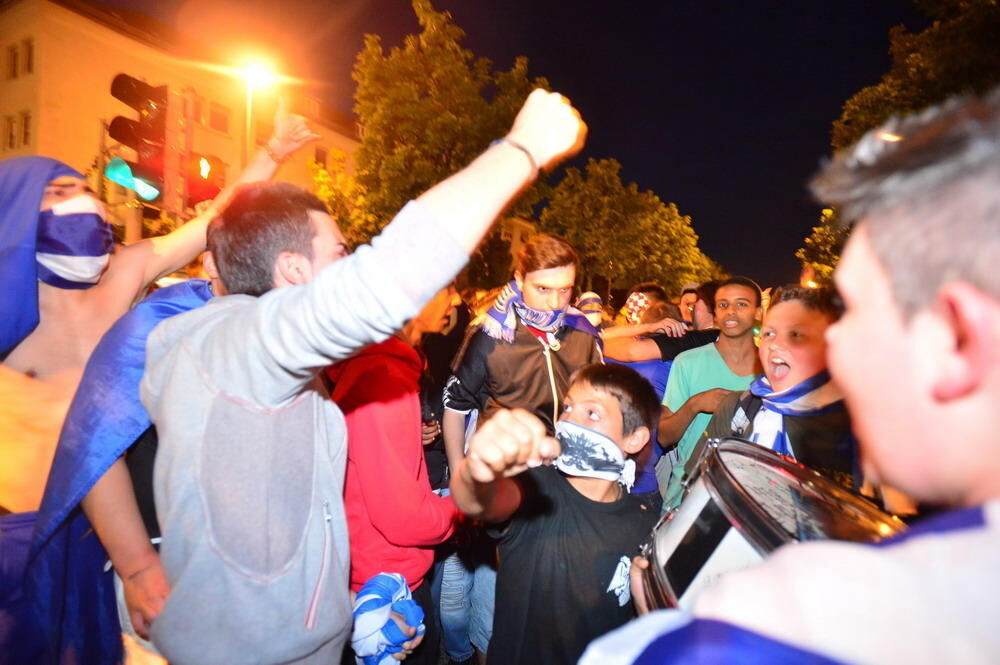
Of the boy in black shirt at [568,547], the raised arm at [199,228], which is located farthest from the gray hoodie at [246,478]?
the raised arm at [199,228]

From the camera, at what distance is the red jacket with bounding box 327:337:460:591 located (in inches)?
85.8

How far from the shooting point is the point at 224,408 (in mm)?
1406

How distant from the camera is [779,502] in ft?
5.32

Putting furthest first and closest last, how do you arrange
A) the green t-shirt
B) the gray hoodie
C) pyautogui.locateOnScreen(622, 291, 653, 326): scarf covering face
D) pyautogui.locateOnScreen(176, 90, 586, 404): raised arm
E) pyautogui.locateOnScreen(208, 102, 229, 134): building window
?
pyautogui.locateOnScreen(208, 102, 229, 134): building window < pyautogui.locateOnScreen(622, 291, 653, 326): scarf covering face < the green t-shirt < the gray hoodie < pyautogui.locateOnScreen(176, 90, 586, 404): raised arm

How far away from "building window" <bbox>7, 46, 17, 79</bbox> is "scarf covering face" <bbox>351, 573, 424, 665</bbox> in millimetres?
33669

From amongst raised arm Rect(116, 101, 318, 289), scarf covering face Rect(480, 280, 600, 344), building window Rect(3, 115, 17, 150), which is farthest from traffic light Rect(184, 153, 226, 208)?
building window Rect(3, 115, 17, 150)

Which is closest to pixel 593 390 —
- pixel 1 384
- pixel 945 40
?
pixel 1 384

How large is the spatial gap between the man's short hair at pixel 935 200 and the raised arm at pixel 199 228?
2.65 meters

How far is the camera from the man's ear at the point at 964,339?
686 millimetres

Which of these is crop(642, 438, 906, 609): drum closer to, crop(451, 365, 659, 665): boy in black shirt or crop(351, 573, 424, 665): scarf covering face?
crop(451, 365, 659, 665): boy in black shirt

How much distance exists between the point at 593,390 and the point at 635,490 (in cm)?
138

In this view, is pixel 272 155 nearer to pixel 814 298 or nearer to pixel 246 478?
pixel 246 478

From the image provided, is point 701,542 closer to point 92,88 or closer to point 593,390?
point 593,390

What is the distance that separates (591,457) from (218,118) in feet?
121
